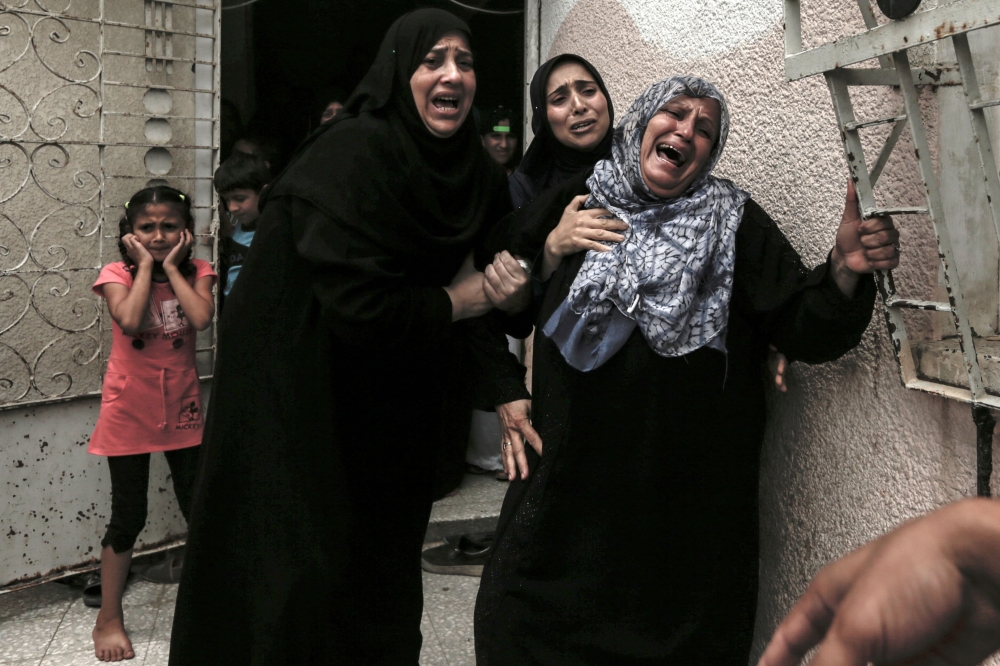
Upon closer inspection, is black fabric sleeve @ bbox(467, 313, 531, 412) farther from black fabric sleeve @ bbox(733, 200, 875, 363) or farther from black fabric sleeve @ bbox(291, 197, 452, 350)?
black fabric sleeve @ bbox(733, 200, 875, 363)

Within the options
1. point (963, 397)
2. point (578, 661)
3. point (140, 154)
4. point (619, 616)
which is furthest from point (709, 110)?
point (140, 154)

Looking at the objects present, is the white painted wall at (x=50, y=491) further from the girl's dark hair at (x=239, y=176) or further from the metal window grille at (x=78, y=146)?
the girl's dark hair at (x=239, y=176)

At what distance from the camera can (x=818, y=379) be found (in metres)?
2.09

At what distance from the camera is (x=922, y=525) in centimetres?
45

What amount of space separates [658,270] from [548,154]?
0.98 m

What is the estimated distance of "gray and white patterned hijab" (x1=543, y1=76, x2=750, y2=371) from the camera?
181 centimetres

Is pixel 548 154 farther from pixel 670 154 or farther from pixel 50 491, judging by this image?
pixel 50 491

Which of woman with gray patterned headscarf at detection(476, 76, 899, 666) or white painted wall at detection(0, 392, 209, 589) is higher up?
woman with gray patterned headscarf at detection(476, 76, 899, 666)

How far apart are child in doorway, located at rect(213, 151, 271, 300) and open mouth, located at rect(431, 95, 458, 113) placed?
150 centimetres

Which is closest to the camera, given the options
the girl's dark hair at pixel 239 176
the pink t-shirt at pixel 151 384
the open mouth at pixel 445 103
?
the open mouth at pixel 445 103

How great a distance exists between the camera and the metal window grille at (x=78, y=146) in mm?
3105

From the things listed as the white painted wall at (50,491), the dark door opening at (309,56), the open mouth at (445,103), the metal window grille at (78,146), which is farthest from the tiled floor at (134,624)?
the dark door opening at (309,56)

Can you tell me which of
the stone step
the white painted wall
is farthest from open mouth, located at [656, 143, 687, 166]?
the white painted wall

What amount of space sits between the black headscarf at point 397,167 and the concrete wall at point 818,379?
0.75 m
